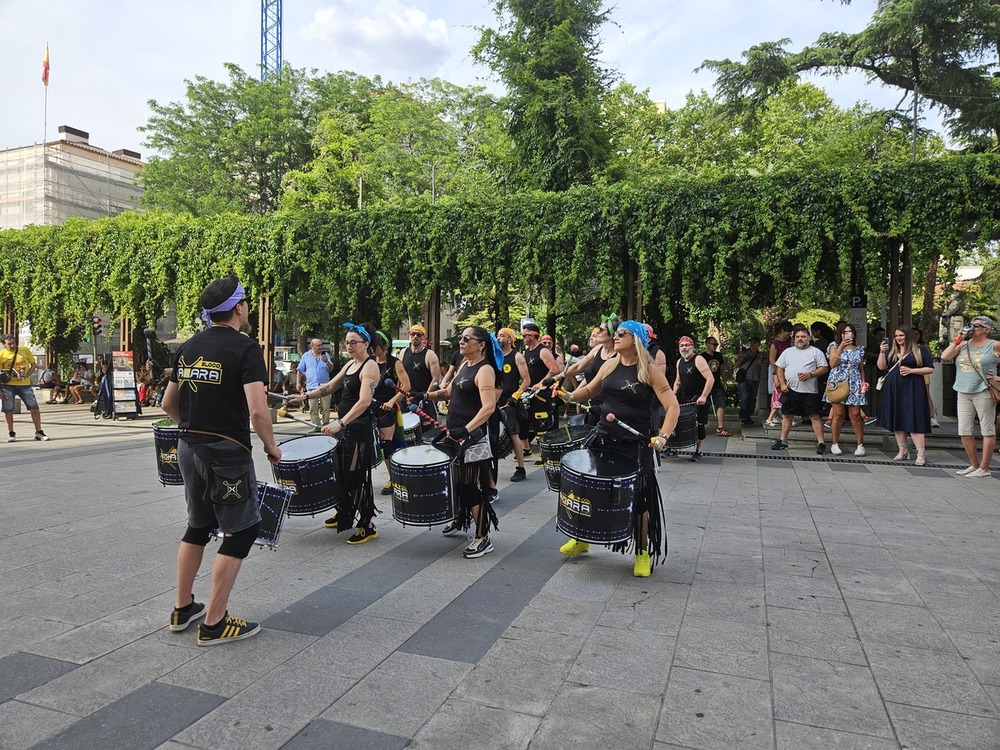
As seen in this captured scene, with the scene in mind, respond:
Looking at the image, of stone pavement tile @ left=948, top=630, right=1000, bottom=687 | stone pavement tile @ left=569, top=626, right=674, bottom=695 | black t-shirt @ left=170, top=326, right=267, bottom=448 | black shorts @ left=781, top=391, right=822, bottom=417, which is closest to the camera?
stone pavement tile @ left=569, top=626, right=674, bottom=695

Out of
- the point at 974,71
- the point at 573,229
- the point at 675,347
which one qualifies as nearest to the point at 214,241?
the point at 573,229

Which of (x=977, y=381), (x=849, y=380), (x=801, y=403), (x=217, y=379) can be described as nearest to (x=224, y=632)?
(x=217, y=379)

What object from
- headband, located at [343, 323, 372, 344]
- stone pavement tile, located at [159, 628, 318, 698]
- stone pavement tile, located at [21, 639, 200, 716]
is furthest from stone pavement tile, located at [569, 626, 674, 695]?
headband, located at [343, 323, 372, 344]

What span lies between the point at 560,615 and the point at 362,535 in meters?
2.19

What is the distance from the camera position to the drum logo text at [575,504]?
15.0 feet

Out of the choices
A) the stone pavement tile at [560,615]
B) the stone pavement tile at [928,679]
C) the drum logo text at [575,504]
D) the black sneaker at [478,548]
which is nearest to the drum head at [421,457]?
the black sneaker at [478,548]

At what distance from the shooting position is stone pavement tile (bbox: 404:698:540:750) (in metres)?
2.72

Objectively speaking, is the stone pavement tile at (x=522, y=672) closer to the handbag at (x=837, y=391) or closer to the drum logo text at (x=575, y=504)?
the drum logo text at (x=575, y=504)

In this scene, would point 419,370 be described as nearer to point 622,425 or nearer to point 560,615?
point 622,425

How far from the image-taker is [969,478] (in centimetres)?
898

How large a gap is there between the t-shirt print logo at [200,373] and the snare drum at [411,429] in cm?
386

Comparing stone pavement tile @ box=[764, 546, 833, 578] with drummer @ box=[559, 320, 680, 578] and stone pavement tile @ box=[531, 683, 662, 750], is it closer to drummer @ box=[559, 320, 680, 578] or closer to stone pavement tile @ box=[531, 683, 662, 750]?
drummer @ box=[559, 320, 680, 578]

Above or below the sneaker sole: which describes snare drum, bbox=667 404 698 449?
above

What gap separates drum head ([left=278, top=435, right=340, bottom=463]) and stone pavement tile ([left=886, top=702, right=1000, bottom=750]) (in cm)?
398
